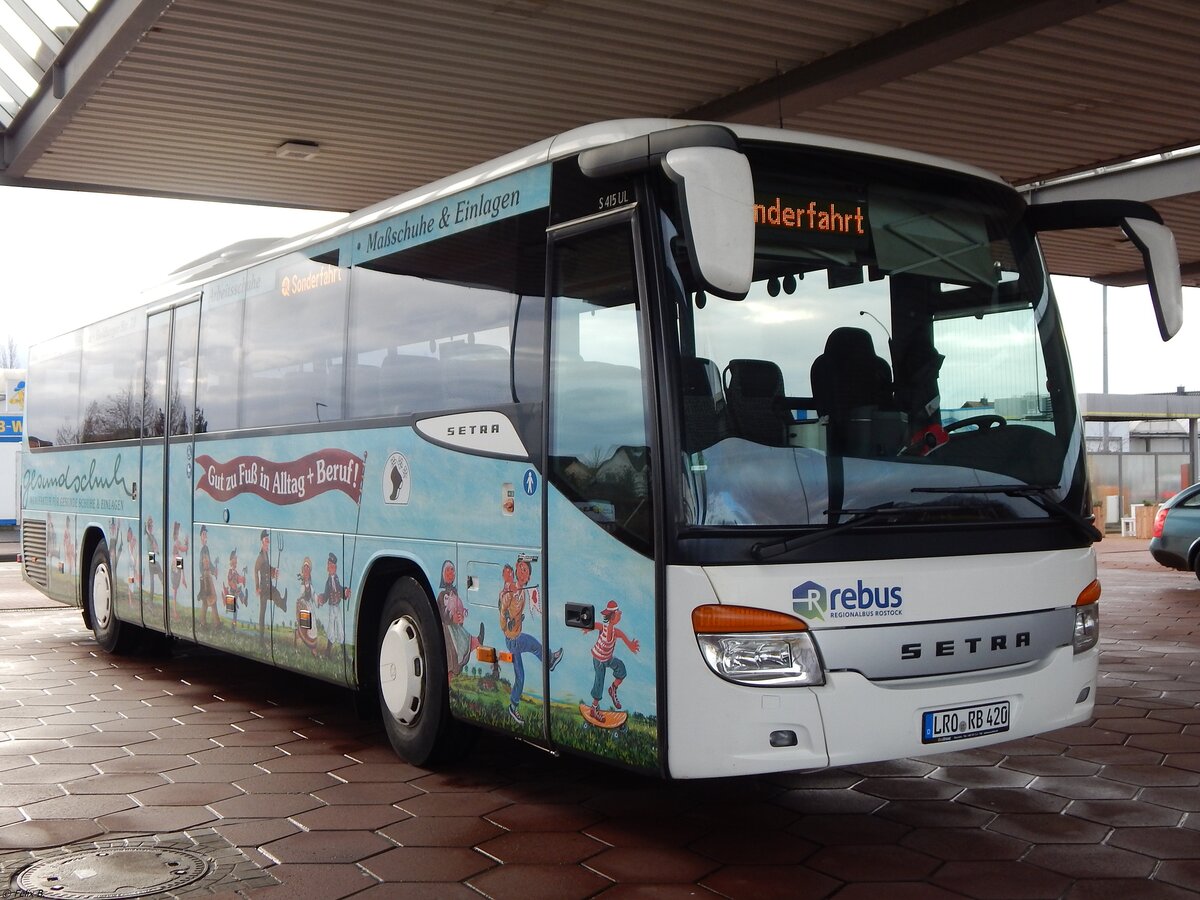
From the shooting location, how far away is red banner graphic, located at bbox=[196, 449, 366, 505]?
7.36 metres

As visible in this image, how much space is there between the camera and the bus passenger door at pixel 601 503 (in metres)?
5.07

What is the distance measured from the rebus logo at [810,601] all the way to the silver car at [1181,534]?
13668mm

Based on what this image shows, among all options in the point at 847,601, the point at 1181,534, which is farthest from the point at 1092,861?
the point at 1181,534

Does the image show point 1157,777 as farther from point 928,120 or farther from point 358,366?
point 928,120

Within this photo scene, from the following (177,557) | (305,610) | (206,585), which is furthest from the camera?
(177,557)

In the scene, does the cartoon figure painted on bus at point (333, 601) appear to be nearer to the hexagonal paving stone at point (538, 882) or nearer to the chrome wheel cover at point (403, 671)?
the chrome wheel cover at point (403, 671)

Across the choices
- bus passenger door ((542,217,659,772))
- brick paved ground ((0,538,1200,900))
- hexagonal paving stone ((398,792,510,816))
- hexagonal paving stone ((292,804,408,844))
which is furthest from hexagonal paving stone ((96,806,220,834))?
bus passenger door ((542,217,659,772))

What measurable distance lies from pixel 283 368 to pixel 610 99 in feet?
14.9

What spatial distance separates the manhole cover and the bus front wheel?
1.57 meters

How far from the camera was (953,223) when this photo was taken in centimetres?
563

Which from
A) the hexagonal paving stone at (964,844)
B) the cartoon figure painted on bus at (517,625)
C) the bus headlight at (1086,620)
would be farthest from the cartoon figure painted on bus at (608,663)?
the bus headlight at (1086,620)

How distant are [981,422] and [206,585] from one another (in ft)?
18.7

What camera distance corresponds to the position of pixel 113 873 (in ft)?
16.5

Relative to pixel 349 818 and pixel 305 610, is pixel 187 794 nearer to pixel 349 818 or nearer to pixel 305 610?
pixel 349 818
